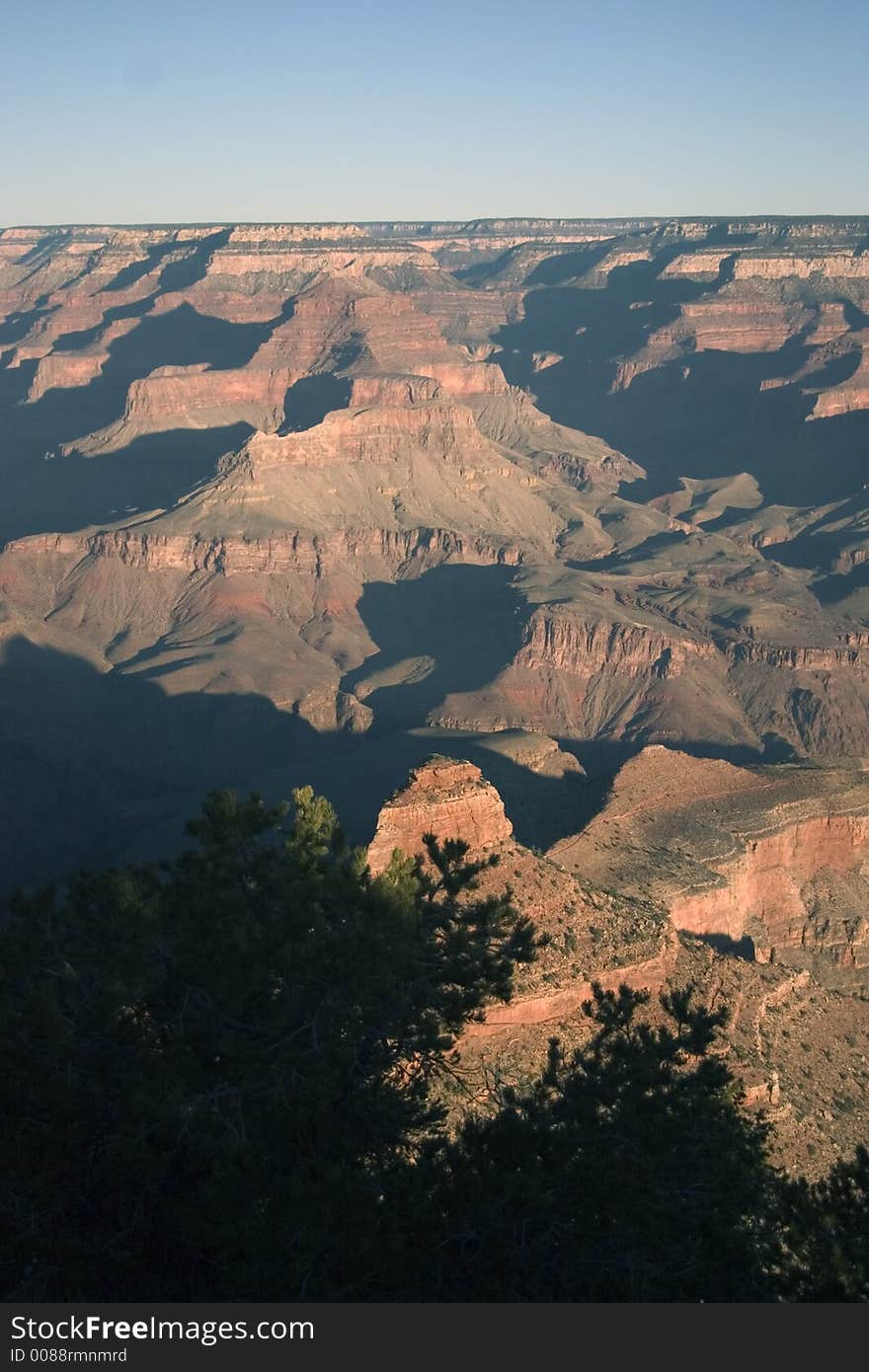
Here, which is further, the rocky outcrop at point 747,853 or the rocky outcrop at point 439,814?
the rocky outcrop at point 747,853

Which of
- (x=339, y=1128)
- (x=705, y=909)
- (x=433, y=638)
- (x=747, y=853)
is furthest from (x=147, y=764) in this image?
(x=339, y=1128)

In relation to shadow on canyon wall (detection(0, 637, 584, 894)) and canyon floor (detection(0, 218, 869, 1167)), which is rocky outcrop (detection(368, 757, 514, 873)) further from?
shadow on canyon wall (detection(0, 637, 584, 894))

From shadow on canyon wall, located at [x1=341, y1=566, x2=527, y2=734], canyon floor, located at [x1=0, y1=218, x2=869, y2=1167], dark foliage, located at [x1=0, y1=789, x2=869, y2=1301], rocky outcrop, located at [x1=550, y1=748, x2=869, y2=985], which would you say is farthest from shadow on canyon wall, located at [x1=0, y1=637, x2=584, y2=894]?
dark foliage, located at [x1=0, y1=789, x2=869, y2=1301]

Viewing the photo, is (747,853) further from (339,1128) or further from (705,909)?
(339,1128)

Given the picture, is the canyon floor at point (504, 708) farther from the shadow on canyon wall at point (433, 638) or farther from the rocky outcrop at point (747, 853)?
the shadow on canyon wall at point (433, 638)

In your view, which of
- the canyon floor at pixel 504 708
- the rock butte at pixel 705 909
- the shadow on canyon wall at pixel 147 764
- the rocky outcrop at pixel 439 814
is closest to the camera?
the rock butte at pixel 705 909

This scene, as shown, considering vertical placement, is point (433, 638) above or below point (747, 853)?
below

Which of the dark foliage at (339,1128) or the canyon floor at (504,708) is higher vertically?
the dark foliage at (339,1128)

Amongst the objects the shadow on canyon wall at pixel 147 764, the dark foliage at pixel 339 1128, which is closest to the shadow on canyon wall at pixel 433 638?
the shadow on canyon wall at pixel 147 764

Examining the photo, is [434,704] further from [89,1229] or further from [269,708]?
[89,1229]

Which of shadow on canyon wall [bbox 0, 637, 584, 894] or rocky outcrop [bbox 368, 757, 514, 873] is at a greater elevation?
rocky outcrop [bbox 368, 757, 514, 873]

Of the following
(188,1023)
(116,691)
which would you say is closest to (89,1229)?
(188,1023)
